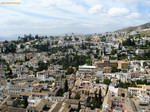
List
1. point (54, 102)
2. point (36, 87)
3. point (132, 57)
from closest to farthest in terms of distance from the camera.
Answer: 1. point (54, 102)
2. point (36, 87)
3. point (132, 57)

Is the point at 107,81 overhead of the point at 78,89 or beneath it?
overhead

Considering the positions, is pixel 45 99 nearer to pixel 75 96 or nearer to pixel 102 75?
pixel 75 96

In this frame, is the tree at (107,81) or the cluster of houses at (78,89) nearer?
the cluster of houses at (78,89)

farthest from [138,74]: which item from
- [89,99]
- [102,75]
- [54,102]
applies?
[54,102]

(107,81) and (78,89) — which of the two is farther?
(107,81)

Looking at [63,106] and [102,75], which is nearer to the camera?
[63,106]

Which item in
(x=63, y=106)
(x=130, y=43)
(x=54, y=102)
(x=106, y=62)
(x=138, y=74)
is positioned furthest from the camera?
(x=130, y=43)

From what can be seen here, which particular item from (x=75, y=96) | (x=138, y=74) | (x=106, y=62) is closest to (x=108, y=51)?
(x=106, y=62)

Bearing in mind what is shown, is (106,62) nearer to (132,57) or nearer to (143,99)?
(132,57)

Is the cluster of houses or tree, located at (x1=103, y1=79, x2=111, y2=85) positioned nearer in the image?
the cluster of houses
